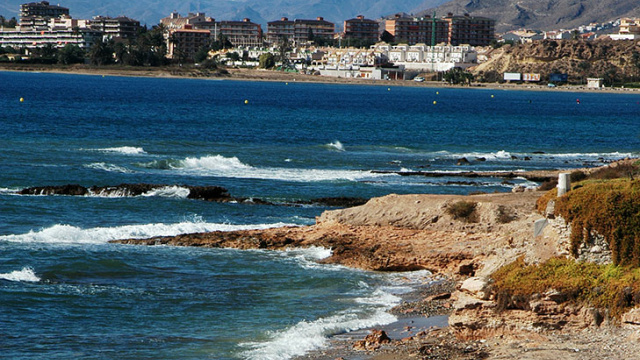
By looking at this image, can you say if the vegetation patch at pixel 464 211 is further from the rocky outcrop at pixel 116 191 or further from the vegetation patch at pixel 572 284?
the rocky outcrop at pixel 116 191

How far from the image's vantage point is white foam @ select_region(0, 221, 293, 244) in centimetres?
2816

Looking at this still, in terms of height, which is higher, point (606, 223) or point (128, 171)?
point (606, 223)

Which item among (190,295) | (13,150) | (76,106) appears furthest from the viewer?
(76,106)

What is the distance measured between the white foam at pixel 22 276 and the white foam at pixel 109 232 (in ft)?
14.4

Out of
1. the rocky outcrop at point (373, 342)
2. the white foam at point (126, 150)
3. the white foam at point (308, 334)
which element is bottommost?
the white foam at point (126, 150)

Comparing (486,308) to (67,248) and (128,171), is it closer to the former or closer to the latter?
(67,248)

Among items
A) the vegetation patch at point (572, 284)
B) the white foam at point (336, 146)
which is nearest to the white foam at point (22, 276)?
the vegetation patch at point (572, 284)

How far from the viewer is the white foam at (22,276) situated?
22.8m

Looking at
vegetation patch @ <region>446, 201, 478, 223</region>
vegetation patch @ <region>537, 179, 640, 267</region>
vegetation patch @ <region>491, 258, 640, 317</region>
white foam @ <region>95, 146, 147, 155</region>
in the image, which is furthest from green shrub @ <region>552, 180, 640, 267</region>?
white foam @ <region>95, 146, 147, 155</region>

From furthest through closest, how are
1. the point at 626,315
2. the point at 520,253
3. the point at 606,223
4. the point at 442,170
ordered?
the point at 442,170, the point at 520,253, the point at 606,223, the point at 626,315

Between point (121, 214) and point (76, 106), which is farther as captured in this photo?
point (76, 106)

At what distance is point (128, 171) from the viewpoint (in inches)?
1853

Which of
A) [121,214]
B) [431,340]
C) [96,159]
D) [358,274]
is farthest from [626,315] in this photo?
[96,159]

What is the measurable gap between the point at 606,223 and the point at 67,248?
16541 mm
